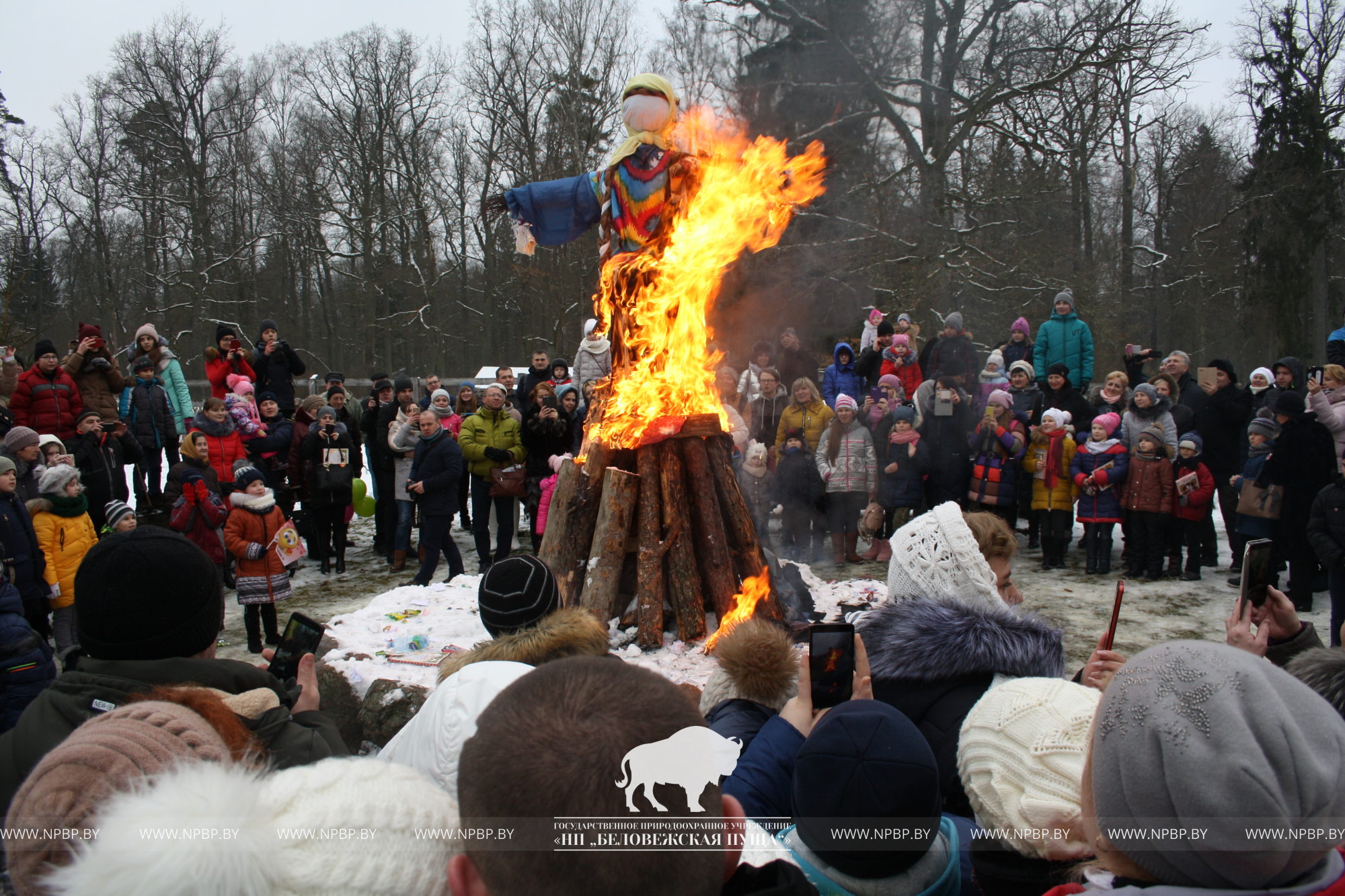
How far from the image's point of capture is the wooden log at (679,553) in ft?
18.7

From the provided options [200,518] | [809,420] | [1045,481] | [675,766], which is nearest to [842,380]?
[809,420]

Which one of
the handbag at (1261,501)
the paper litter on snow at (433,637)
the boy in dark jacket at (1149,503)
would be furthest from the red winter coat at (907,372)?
the paper litter on snow at (433,637)

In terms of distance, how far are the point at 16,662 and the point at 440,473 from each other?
161 inches

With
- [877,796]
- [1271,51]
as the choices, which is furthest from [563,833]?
[1271,51]

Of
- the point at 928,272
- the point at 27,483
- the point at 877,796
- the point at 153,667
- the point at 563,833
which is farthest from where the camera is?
the point at 928,272

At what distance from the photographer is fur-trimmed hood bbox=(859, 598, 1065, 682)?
2.44 m

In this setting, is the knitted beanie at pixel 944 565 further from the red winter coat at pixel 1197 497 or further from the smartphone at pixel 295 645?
the red winter coat at pixel 1197 497

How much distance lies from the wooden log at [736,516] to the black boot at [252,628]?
2.64 m

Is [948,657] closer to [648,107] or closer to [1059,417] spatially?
[648,107]

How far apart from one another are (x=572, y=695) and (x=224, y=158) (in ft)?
95.9

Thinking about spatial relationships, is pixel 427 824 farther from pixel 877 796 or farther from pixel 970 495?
pixel 970 495

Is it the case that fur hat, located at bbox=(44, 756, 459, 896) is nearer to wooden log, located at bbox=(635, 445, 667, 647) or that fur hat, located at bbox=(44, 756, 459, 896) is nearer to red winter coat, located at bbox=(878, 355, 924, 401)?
wooden log, located at bbox=(635, 445, 667, 647)

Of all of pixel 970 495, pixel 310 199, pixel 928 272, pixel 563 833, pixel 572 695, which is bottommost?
pixel 970 495

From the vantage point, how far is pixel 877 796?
5.52ft
